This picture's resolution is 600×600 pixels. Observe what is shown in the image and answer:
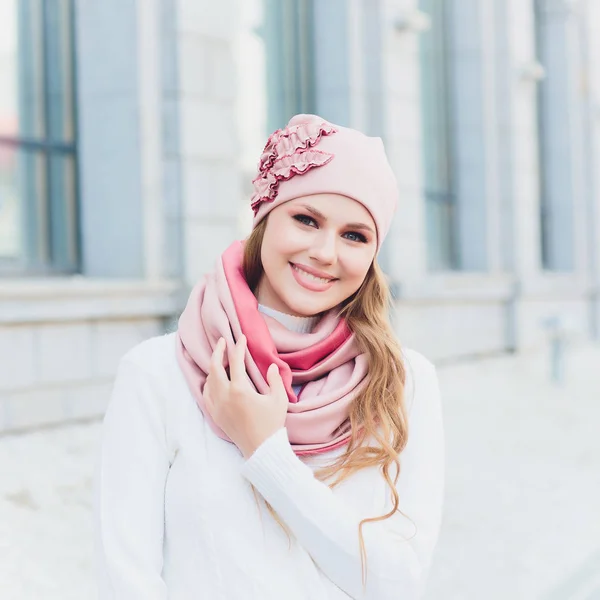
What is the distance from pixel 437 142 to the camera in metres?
11.1

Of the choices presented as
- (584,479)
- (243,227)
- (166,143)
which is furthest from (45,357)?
(584,479)

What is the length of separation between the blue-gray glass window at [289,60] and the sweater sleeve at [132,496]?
6930 millimetres

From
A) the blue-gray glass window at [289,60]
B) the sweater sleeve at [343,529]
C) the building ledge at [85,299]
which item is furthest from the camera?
the blue-gray glass window at [289,60]

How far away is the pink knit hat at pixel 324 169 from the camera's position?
1.60 metres

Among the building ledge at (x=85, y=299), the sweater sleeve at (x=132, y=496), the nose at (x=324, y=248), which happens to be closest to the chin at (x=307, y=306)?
the nose at (x=324, y=248)

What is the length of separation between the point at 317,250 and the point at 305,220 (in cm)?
10

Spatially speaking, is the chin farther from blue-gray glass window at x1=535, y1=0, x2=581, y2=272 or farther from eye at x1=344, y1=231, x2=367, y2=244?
blue-gray glass window at x1=535, y1=0, x2=581, y2=272

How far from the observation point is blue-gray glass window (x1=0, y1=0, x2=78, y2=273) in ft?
18.7

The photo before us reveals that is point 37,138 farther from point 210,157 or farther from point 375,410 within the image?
point 375,410

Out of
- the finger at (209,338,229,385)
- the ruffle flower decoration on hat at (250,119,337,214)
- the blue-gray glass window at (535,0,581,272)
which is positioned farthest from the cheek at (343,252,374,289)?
the blue-gray glass window at (535,0,581,272)

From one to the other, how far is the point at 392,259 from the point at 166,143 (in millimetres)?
3318

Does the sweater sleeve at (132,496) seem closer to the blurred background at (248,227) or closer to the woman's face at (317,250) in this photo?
the woman's face at (317,250)

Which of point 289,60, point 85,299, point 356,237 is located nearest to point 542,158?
point 289,60

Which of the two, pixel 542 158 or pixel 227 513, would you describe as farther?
pixel 542 158
